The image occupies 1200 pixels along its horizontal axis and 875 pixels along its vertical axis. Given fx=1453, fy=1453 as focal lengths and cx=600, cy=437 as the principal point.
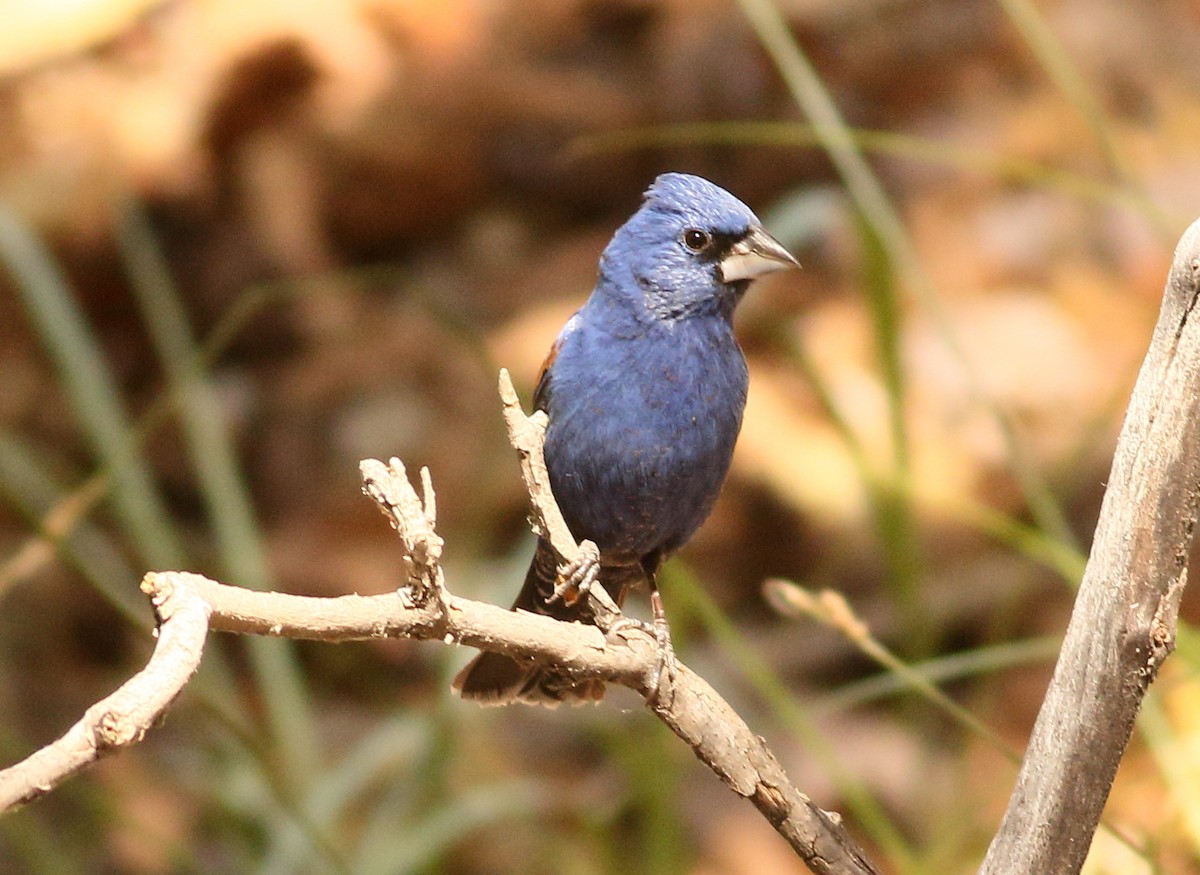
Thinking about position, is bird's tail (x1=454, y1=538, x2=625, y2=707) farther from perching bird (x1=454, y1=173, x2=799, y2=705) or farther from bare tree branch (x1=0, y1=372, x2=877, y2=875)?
bare tree branch (x1=0, y1=372, x2=877, y2=875)

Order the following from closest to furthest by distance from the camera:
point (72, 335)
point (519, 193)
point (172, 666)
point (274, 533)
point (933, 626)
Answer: point (172, 666) < point (72, 335) < point (933, 626) < point (274, 533) < point (519, 193)

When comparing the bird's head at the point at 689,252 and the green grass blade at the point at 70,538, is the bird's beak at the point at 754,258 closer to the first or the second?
the bird's head at the point at 689,252

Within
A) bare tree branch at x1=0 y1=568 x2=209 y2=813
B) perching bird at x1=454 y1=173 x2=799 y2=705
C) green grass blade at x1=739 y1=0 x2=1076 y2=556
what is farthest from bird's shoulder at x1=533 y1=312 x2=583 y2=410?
bare tree branch at x1=0 y1=568 x2=209 y2=813

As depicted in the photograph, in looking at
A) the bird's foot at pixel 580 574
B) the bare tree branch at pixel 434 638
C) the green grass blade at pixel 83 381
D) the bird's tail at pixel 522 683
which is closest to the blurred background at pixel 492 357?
the green grass blade at pixel 83 381

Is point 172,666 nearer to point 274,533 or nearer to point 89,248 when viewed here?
point 274,533

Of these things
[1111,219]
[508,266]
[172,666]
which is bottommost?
[172,666]

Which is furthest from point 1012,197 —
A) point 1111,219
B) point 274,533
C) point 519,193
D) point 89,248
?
point 89,248

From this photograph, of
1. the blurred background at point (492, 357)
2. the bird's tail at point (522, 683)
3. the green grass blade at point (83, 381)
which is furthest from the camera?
the blurred background at point (492, 357)

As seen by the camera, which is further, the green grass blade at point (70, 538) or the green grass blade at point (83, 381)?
the green grass blade at point (83, 381)
